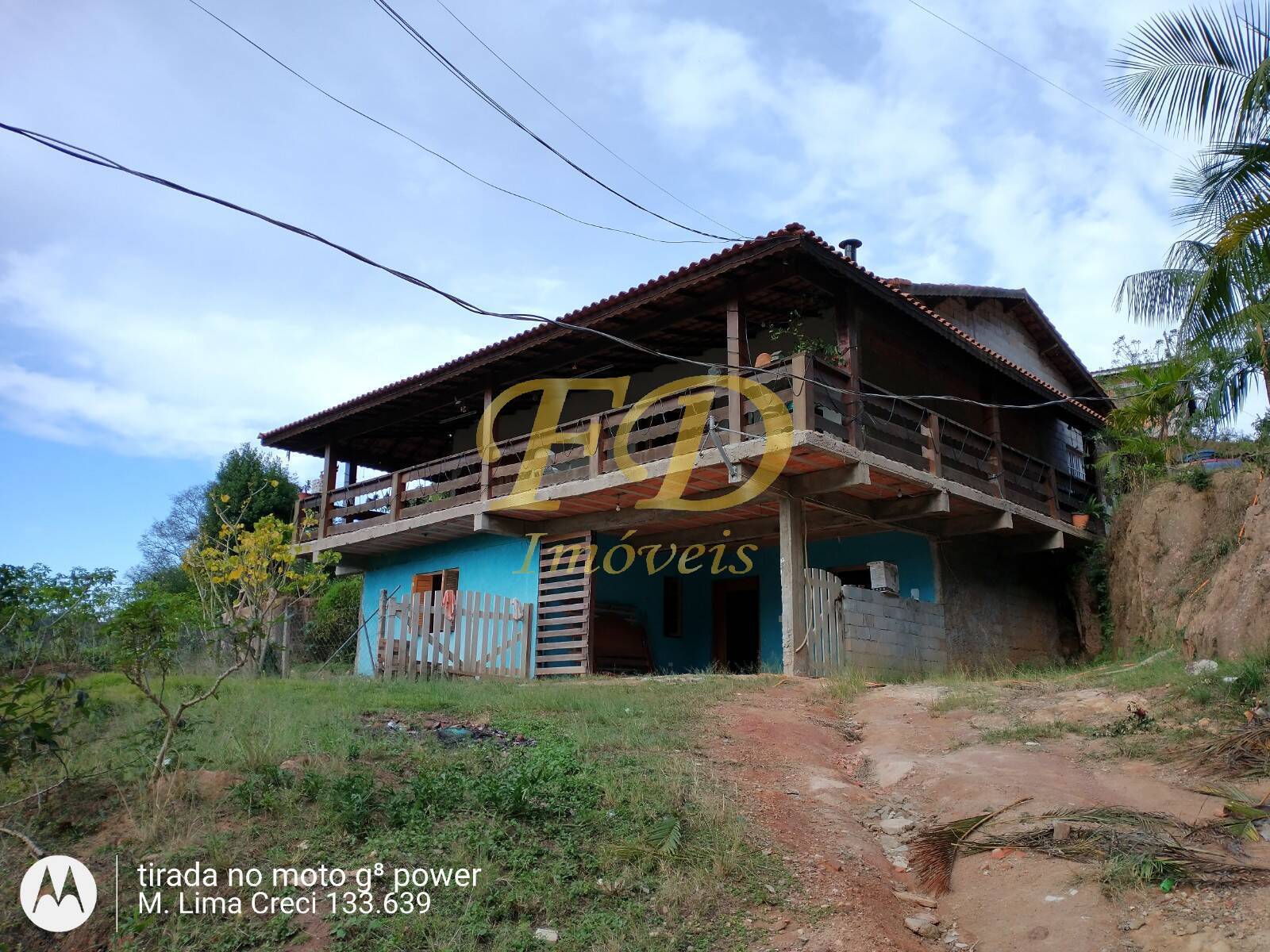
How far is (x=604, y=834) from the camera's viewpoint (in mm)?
5336

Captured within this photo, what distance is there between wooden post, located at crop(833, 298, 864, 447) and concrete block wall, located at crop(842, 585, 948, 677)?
2.27 m

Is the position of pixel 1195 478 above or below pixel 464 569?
above

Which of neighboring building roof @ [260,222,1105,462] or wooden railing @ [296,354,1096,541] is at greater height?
neighboring building roof @ [260,222,1105,462]

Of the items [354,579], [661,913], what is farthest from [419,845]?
[354,579]

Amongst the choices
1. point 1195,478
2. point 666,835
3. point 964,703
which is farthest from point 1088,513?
point 666,835

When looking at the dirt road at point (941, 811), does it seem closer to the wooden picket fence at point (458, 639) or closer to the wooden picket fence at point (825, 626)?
the wooden picket fence at point (825, 626)

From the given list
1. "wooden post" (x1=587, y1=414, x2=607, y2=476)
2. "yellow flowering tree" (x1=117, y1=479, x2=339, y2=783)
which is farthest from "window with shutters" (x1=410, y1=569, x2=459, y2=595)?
"wooden post" (x1=587, y1=414, x2=607, y2=476)

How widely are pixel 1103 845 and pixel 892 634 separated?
858cm

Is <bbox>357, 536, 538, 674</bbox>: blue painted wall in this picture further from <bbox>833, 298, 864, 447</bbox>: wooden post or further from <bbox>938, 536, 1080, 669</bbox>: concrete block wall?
<bbox>938, 536, 1080, 669</bbox>: concrete block wall

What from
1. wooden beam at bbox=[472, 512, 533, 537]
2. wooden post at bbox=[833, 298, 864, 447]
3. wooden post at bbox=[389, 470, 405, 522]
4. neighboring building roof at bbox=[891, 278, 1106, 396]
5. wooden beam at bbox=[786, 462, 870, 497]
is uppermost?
neighboring building roof at bbox=[891, 278, 1106, 396]

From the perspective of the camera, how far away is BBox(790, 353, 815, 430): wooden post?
10.9 meters

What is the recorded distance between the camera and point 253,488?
86.0 feet

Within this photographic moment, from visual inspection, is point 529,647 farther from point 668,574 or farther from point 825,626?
point 825,626

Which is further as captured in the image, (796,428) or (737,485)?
(737,485)
